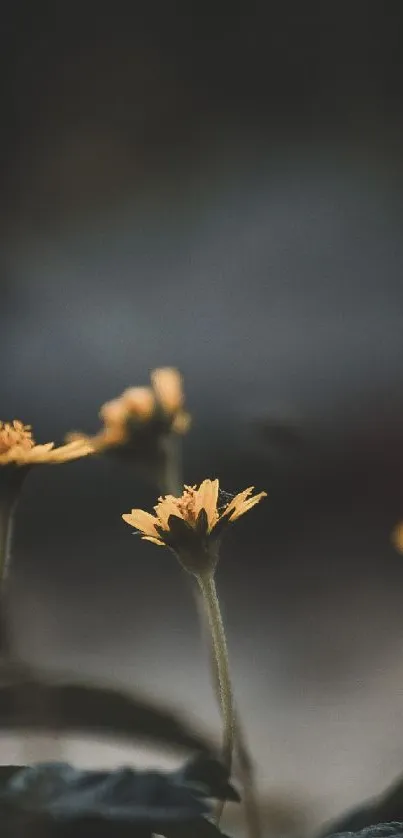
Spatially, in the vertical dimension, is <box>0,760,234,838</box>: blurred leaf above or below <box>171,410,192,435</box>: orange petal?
below

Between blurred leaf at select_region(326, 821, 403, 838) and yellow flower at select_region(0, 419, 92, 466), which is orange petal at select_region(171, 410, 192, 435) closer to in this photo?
yellow flower at select_region(0, 419, 92, 466)

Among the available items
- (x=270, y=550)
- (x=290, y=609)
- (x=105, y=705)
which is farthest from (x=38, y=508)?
(x=105, y=705)

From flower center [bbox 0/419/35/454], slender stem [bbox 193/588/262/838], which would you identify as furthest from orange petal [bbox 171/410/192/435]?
slender stem [bbox 193/588/262/838]

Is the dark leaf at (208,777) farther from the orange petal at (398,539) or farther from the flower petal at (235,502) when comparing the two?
the orange petal at (398,539)

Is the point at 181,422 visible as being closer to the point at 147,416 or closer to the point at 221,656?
the point at 147,416

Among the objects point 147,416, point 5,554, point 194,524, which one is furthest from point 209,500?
point 147,416

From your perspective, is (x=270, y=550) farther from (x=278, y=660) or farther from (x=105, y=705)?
(x=105, y=705)

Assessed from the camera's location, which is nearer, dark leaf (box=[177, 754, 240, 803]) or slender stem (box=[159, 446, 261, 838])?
dark leaf (box=[177, 754, 240, 803])
